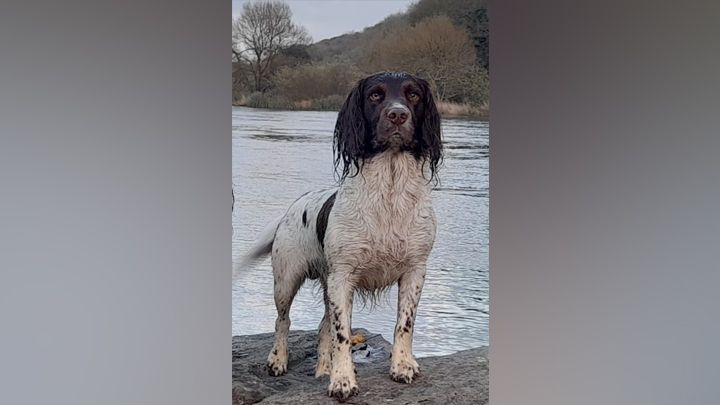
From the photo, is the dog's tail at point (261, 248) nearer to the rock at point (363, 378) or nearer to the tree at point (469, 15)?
the rock at point (363, 378)

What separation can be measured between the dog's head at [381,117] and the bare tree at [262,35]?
277mm

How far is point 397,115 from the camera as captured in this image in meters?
2.91

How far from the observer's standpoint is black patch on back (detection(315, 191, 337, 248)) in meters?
2.96

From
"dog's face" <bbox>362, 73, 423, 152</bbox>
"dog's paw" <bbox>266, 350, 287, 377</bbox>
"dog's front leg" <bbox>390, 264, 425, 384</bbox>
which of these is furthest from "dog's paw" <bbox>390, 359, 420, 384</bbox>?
"dog's face" <bbox>362, 73, 423, 152</bbox>

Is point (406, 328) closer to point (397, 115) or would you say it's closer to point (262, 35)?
point (397, 115)

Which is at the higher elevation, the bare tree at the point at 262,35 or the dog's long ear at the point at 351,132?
the bare tree at the point at 262,35

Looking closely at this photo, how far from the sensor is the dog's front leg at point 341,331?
9.52ft
